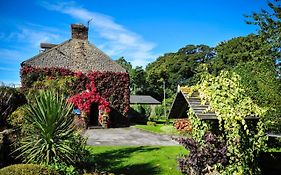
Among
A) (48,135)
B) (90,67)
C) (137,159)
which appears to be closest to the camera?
(48,135)

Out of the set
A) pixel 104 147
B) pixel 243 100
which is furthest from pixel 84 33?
pixel 243 100

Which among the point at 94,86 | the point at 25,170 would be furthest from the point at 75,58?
the point at 25,170

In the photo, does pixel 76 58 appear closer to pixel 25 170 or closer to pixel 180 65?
pixel 25 170

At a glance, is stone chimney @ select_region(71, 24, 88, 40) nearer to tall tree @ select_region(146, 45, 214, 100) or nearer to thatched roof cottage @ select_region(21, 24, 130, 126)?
thatched roof cottage @ select_region(21, 24, 130, 126)

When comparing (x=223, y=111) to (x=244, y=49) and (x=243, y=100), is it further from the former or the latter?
(x=244, y=49)

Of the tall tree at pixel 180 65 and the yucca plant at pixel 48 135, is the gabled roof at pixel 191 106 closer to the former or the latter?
the yucca plant at pixel 48 135

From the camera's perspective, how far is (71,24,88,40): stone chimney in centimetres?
3105

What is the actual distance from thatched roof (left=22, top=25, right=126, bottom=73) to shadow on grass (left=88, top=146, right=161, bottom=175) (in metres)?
16.2

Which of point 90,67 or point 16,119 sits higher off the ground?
point 90,67

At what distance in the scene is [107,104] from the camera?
96.1 feet

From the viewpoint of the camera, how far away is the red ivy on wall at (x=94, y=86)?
27.2 metres

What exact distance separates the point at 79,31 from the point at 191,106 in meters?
25.1

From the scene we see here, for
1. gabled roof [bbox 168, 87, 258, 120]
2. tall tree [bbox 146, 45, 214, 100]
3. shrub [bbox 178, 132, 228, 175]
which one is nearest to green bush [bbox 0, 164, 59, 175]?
shrub [bbox 178, 132, 228, 175]

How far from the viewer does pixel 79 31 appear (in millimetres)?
31234
